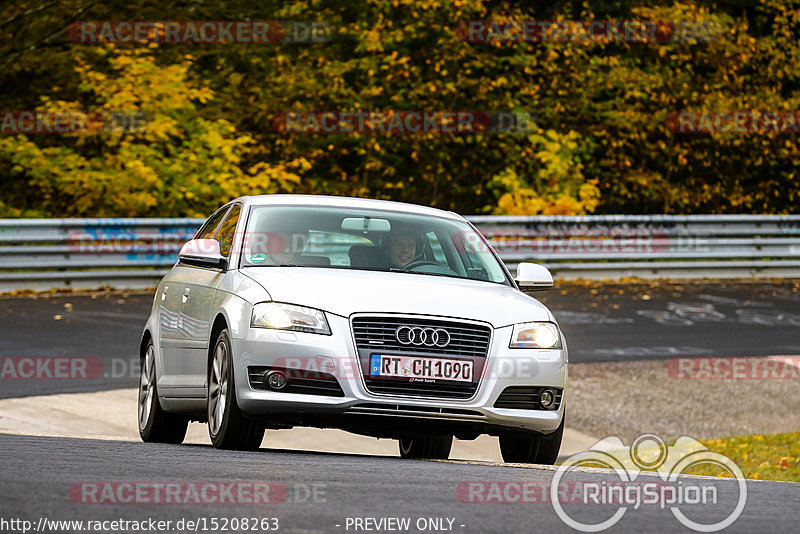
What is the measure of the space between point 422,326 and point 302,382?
75 cm

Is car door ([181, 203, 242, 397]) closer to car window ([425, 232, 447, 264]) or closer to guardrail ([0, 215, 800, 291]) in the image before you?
car window ([425, 232, 447, 264])

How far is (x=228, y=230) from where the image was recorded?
986cm

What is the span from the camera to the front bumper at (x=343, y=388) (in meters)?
8.20

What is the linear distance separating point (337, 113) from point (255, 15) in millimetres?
2472

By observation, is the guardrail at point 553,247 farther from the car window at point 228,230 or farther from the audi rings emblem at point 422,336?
the audi rings emblem at point 422,336

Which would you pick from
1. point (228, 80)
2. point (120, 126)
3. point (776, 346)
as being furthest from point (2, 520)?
point (228, 80)

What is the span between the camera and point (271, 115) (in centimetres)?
2750

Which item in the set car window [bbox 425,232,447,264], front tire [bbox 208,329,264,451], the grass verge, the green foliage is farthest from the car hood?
the green foliage

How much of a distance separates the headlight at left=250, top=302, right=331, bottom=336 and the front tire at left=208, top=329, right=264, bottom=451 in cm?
30

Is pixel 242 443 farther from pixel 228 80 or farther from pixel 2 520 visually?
pixel 228 80

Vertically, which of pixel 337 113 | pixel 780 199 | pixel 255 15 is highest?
pixel 255 15

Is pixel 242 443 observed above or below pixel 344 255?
below

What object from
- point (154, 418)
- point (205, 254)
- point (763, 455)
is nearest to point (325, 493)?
point (205, 254)

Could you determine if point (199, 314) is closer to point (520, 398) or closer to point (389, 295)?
point (389, 295)
